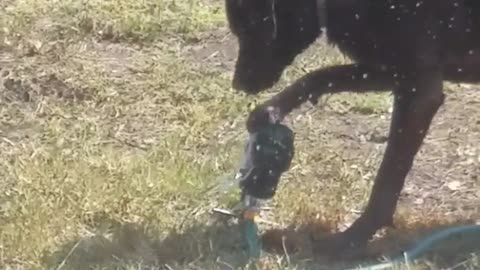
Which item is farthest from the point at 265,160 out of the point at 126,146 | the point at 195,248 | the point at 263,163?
the point at 126,146

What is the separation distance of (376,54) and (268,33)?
0.81 ft

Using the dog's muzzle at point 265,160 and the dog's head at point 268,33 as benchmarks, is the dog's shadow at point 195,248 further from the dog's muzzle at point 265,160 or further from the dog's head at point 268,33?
the dog's head at point 268,33

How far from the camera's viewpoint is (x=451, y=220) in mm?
2930

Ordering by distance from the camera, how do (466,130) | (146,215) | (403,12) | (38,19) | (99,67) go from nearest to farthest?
(403,12) < (146,215) < (466,130) < (99,67) < (38,19)

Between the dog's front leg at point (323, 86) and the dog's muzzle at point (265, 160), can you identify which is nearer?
the dog's muzzle at point (265, 160)

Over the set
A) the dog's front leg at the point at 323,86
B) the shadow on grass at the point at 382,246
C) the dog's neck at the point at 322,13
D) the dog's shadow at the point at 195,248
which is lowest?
the dog's shadow at the point at 195,248

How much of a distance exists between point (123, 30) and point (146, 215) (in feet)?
3.95

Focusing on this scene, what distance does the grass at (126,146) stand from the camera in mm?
2793

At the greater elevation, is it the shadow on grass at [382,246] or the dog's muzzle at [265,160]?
the dog's muzzle at [265,160]

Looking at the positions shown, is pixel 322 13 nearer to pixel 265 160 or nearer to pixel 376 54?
pixel 376 54

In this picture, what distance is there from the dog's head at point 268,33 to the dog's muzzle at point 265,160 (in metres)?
0.22

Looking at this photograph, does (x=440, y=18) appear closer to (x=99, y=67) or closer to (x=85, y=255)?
(x=85, y=255)

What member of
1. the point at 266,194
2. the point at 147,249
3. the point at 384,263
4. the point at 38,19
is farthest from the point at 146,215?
the point at 38,19

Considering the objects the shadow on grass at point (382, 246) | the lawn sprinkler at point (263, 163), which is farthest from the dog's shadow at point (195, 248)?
the lawn sprinkler at point (263, 163)
